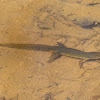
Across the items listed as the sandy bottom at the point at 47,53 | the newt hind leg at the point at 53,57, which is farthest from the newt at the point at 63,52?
the sandy bottom at the point at 47,53

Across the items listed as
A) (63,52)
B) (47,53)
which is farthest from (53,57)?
(63,52)

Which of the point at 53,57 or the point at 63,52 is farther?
the point at 63,52

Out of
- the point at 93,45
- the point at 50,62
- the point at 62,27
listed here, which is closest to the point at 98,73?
the point at 93,45

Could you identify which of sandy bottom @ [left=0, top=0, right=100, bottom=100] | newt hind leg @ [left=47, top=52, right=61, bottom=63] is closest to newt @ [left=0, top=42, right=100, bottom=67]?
newt hind leg @ [left=47, top=52, right=61, bottom=63]

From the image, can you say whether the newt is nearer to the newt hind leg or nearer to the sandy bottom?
the newt hind leg

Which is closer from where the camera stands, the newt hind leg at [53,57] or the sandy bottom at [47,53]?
the sandy bottom at [47,53]

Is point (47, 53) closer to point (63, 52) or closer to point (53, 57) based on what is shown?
point (53, 57)

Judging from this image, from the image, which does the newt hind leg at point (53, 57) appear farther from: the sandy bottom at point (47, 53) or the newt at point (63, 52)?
the sandy bottom at point (47, 53)

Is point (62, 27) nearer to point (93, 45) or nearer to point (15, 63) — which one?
point (93, 45)
